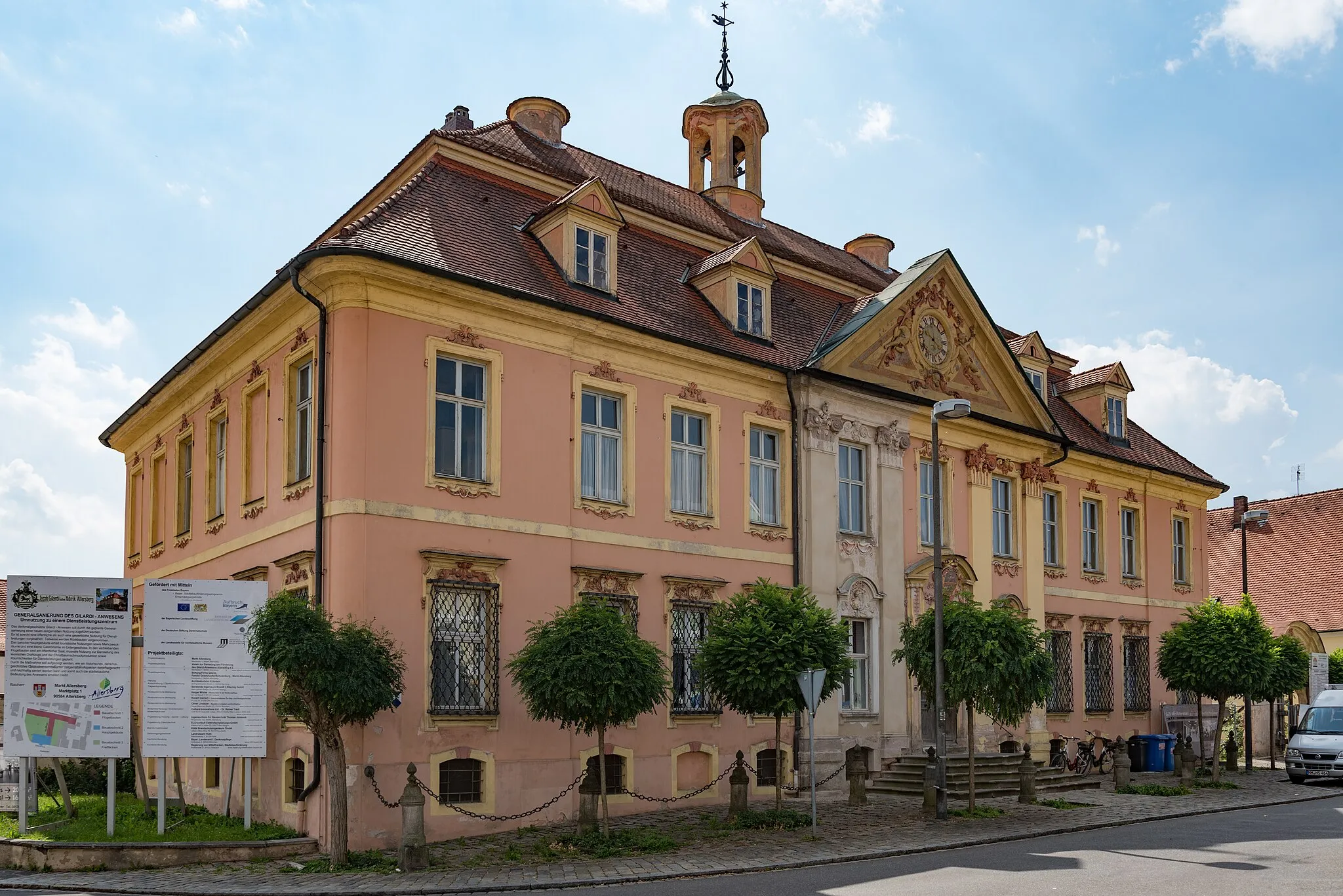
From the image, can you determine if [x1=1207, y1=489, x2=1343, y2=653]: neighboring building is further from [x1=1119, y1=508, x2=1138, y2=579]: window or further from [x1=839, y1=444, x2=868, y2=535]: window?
[x1=839, y1=444, x2=868, y2=535]: window

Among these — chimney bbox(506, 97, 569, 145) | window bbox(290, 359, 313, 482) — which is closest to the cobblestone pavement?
window bbox(290, 359, 313, 482)

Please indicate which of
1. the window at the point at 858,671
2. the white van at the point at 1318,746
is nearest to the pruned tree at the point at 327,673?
the window at the point at 858,671

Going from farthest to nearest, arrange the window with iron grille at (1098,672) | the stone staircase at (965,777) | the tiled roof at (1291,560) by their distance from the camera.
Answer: the tiled roof at (1291,560), the window with iron grille at (1098,672), the stone staircase at (965,777)

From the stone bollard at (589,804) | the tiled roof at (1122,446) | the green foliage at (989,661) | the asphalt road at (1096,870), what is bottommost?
the asphalt road at (1096,870)

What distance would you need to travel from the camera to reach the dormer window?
34.9 m

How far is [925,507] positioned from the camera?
2781cm

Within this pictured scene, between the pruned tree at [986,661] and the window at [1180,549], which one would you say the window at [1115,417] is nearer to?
the window at [1180,549]

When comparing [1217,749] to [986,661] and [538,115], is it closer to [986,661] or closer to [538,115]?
[986,661]

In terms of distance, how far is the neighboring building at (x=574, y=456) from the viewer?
756 inches

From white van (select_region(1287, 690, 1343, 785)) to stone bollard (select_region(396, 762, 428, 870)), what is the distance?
20834 mm

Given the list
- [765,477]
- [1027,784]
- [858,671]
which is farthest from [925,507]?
[1027,784]

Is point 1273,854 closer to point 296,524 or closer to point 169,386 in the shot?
point 296,524

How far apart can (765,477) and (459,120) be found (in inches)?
363

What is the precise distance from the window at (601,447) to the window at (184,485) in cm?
861
